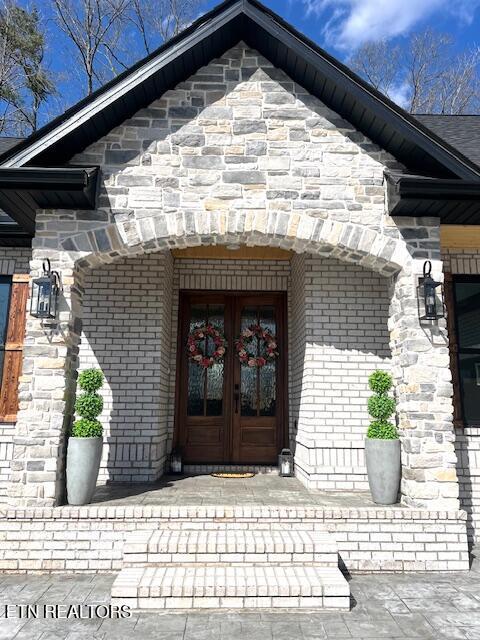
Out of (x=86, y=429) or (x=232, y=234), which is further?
(x=232, y=234)

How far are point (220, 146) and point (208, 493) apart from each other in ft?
12.4

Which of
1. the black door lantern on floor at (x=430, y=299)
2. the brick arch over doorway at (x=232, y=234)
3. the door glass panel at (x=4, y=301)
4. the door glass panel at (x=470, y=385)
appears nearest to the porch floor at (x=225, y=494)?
the door glass panel at (x=470, y=385)

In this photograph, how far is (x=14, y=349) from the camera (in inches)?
228

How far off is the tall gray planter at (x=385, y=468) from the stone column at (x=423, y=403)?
0.26 ft

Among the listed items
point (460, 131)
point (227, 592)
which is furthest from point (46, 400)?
point (460, 131)

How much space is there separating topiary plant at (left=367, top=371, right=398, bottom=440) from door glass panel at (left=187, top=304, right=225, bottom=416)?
2727 millimetres

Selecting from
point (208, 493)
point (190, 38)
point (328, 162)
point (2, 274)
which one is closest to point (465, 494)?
point (208, 493)

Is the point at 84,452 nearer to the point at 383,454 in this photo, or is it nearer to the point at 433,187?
the point at 383,454

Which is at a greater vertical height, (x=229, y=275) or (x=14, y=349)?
(x=229, y=275)

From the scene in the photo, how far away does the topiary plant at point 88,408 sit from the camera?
4.53m

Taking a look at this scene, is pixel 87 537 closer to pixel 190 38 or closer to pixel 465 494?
pixel 465 494

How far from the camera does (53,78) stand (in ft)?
47.0

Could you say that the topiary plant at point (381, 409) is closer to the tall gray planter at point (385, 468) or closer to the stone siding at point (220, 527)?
the tall gray planter at point (385, 468)

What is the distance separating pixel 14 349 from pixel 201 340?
2545mm
